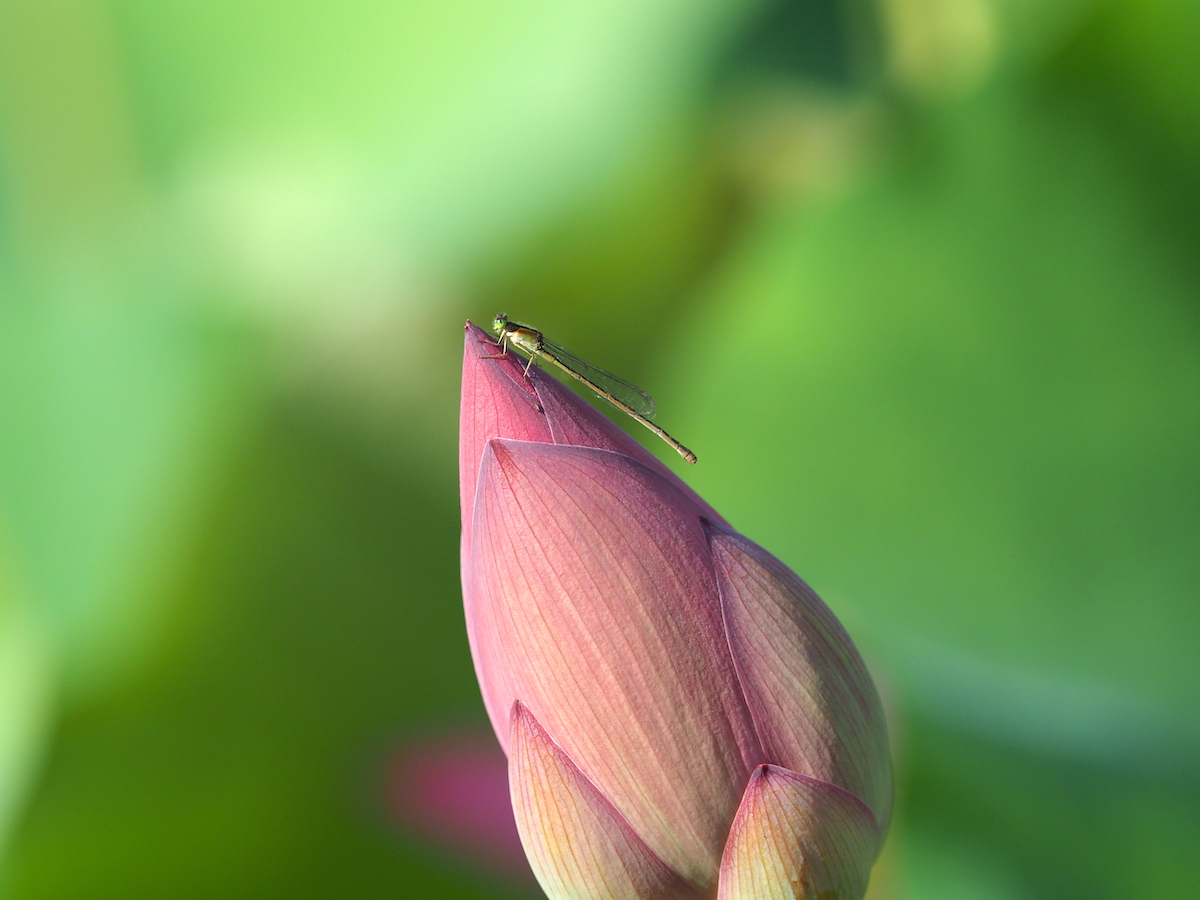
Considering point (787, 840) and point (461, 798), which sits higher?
point (787, 840)

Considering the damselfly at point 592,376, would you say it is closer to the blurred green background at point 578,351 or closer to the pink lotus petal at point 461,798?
the blurred green background at point 578,351

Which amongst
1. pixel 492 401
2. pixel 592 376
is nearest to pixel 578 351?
pixel 592 376

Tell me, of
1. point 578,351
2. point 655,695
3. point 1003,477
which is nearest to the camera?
point 655,695

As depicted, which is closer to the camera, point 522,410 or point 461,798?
point 522,410

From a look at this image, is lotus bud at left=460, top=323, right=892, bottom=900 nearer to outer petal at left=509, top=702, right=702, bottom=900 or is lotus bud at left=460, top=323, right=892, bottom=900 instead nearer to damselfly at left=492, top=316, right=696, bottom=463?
outer petal at left=509, top=702, right=702, bottom=900

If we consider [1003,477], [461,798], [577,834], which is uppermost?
[1003,477]

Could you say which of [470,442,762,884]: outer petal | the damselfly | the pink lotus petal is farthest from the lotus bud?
the pink lotus petal

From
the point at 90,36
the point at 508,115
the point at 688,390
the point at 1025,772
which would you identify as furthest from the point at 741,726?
the point at 90,36

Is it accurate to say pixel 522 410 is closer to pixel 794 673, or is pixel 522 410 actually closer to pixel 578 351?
pixel 794 673
